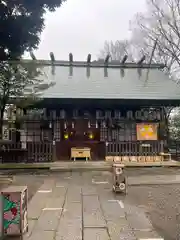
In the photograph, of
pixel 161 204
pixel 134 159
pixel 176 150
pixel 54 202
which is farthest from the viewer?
pixel 176 150

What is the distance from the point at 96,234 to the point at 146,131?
11935mm

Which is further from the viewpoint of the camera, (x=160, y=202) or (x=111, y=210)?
(x=160, y=202)

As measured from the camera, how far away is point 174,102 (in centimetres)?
1595

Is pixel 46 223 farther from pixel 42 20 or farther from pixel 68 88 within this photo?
pixel 68 88

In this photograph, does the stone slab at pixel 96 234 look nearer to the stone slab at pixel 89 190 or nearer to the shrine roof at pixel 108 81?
the stone slab at pixel 89 190

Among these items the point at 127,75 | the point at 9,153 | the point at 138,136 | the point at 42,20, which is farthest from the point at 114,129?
the point at 42,20

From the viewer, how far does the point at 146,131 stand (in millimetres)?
15875

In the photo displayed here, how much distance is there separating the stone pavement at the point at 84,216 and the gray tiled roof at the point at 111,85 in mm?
8077

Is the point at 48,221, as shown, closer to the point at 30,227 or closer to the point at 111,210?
the point at 30,227

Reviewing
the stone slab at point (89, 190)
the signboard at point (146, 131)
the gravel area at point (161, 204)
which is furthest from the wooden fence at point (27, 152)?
the gravel area at point (161, 204)

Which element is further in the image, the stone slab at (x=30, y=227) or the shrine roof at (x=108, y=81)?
the shrine roof at (x=108, y=81)

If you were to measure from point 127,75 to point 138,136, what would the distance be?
16.8 feet

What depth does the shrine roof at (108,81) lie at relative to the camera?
15750mm

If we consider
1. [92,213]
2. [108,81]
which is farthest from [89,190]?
[108,81]
